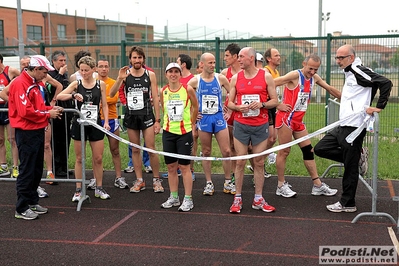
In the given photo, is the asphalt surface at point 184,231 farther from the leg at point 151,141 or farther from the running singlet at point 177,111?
the running singlet at point 177,111

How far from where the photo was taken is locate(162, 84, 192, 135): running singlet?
20.6 feet

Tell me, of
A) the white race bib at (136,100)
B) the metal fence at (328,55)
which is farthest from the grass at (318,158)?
the white race bib at (136,100)

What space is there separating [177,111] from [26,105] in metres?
1.92

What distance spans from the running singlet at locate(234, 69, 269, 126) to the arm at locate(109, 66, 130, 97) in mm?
1797

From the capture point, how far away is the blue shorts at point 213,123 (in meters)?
6.83

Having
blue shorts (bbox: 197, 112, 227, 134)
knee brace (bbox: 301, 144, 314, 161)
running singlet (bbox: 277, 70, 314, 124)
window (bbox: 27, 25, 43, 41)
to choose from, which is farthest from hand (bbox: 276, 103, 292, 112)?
window (bbox: 27, 25, 43, 41)

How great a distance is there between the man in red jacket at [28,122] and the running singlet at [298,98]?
10.4 ft

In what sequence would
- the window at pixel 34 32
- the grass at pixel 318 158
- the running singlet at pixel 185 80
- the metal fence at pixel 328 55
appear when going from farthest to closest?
the window at pixel 34 32 → the metal fence at pixel 328 55 → the grass at pixel 318 158 → the running singlet at pixel 185 80

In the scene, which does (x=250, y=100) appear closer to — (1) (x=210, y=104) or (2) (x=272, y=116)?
(1) (x=210, y=104)

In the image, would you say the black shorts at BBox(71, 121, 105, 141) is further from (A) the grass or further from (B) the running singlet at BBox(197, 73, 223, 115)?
(A) the grass

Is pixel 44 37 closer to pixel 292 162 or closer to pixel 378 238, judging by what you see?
pixel 292 162

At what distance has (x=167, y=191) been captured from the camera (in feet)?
24.4

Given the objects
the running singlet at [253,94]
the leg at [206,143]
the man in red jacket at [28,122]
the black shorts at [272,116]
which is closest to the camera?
the man in red jacket at [28,122]

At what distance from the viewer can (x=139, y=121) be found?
277 inches
